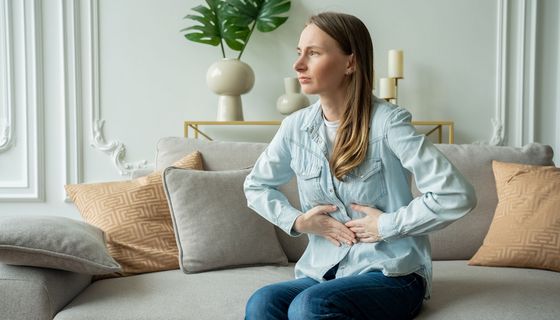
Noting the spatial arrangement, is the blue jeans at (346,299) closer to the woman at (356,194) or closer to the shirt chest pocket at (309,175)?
the woman at (356,194)

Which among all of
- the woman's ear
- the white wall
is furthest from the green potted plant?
the woman's ear

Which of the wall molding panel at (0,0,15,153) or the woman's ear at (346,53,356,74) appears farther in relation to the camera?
the wall molding panel at (0,0,15,153)

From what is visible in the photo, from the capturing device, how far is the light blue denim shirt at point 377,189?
1.44 meters

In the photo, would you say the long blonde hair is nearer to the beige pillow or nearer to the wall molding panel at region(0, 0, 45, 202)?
the beige pillow

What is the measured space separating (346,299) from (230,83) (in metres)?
1.67

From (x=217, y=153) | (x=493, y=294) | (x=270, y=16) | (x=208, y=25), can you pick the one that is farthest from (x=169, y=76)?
(x=493, y=294)

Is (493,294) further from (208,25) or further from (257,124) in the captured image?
(208,25)

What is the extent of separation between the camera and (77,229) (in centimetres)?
176

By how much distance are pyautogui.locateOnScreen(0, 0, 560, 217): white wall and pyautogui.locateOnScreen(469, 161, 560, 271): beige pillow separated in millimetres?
1107

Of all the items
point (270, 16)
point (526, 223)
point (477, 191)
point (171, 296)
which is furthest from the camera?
point (270, 16)

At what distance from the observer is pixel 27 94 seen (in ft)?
10.1

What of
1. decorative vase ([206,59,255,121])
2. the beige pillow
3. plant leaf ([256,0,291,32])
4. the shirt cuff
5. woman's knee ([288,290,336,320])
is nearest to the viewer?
woman's knee ([288,290,336,320])

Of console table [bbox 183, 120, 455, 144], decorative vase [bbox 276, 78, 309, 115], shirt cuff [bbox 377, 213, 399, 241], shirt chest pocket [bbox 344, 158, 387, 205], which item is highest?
decorative vase [bbox 276, 78, 309, 115]

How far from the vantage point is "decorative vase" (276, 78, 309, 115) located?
296 centimetres
